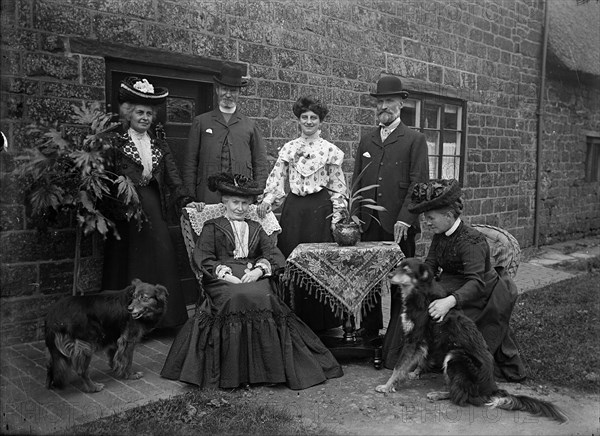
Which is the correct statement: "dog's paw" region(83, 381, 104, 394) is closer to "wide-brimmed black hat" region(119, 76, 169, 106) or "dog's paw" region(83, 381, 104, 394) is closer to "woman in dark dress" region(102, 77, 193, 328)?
"woman in dark dress" region(102, 77, 193, 328)

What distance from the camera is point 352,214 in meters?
5.29

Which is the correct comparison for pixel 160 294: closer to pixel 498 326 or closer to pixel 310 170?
pixel 310 170

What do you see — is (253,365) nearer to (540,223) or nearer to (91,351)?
(91,351)

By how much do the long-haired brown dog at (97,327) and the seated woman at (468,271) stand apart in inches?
77.9

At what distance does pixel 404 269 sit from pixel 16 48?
3550 mm

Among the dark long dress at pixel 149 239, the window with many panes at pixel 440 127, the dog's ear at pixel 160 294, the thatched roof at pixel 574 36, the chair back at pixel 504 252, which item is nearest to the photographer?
the dog's ear at pixel 160 294

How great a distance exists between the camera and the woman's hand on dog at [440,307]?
412cm

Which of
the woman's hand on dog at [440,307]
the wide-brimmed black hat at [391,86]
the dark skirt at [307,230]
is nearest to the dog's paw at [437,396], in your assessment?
the woman's hand on dog at [440,307]

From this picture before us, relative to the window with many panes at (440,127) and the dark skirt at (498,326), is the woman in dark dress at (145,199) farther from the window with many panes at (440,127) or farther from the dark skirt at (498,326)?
the window with many panes at (440,127)

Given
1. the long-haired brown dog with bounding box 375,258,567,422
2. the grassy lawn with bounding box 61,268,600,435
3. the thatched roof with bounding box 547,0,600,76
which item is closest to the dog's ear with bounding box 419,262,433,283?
the long-haired brown dog with bounding box 375,258,567,422

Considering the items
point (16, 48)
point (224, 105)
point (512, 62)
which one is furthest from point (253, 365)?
point (512, 62)

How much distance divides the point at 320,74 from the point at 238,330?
13.8 feet

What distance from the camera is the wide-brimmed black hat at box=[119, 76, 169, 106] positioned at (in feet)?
16.5

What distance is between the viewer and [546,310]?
21.6ft
